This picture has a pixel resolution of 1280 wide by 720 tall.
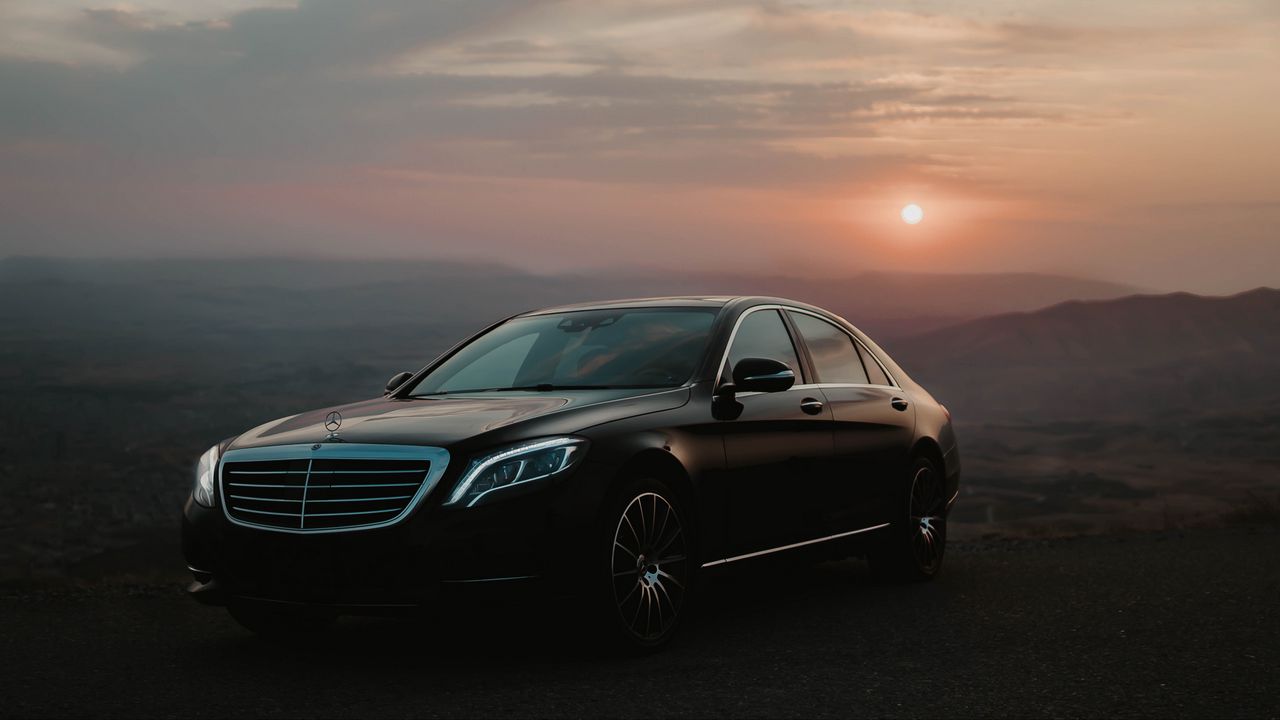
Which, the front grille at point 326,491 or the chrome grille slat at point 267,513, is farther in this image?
the chrome grille slat at point 267,513

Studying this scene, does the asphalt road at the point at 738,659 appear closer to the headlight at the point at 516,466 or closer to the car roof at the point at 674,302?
the headlight at the point at 516,466

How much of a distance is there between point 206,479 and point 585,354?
2.08 meters

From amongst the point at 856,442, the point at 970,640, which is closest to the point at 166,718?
the point at 970,640

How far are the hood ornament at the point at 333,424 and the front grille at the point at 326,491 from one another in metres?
0.10

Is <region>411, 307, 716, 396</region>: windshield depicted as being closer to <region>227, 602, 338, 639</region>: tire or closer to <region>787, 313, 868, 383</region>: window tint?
<region>787, 313, 868, 383</region>: window tint

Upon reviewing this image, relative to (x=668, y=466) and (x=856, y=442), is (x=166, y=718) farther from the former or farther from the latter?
(x=856, y=442)

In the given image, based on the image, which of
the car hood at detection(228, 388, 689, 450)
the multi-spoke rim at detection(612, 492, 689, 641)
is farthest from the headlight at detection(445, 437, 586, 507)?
the multi-spoke rim at detection(612, 492, 689, 641)

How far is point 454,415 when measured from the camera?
6156mm

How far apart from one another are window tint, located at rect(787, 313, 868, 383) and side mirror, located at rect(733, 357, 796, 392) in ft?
3.93

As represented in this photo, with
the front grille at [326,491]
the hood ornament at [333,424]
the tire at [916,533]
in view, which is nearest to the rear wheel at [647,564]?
the front grille at [326,491]

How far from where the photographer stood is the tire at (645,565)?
5.80 m

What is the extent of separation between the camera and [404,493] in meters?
5.58

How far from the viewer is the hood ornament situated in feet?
19.4

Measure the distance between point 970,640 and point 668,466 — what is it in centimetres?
185
